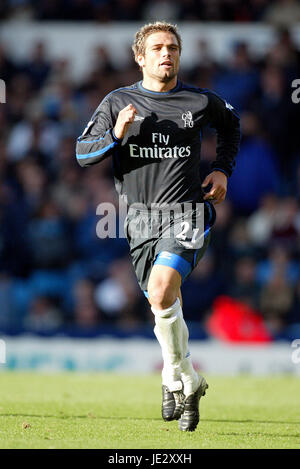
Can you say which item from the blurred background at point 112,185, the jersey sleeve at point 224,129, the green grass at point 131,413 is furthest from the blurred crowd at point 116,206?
the jersey sleeve at point 224,129

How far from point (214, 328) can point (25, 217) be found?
3451mm

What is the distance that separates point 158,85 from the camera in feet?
20.5

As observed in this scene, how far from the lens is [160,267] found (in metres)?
5.73

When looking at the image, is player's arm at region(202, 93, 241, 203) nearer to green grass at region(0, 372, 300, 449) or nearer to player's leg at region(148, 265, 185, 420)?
player's leg at region(148, 265, 185, 420)

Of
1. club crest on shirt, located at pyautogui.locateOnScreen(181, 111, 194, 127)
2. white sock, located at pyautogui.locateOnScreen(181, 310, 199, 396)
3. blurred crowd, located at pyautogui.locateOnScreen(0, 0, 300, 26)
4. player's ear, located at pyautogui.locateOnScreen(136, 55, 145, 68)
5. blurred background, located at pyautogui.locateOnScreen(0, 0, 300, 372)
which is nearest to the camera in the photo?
white sock, located at pyautogui.locateOnScreen(181, 310, 199, 396)

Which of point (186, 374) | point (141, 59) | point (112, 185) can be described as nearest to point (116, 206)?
point (112, 185)

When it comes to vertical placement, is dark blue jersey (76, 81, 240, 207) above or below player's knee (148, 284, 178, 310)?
above

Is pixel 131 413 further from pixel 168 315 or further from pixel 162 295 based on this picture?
pixel 162 295

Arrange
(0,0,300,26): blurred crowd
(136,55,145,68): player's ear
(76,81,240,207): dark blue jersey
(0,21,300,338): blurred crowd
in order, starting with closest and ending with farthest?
(76,81,240,207): dark blue jersey, (136,55,145,68): player's ear, (0,21,300,338): blurred crowd, (0,0,300,26): blurred crowd

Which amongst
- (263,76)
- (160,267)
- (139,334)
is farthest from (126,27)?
(160,267)

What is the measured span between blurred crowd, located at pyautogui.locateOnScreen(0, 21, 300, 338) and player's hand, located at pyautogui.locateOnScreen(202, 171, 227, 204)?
5356mm

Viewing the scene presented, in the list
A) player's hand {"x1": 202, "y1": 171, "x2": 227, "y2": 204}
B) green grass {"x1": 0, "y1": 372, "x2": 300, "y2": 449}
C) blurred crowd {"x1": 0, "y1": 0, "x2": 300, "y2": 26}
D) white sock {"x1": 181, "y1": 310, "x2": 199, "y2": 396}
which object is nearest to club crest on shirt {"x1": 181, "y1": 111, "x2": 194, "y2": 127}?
player's hand {"x1": 202, "y1": 171, "x2": 227, "y2": 204}

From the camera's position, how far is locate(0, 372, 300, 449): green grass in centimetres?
532

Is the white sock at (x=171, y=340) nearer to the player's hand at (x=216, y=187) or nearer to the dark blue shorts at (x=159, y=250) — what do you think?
the dark blue shorts at (x=159, y=250)
